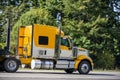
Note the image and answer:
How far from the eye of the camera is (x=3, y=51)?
27.0 meters

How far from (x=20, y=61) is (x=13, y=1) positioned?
120ft

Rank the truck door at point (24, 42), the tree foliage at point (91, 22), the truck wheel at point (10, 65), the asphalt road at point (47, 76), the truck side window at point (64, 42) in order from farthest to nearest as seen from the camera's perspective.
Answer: the tree foliage at point (91, 22)
the truck side window at point (64, 42)
the truck door at point (24, 42)
the truck wheel at point (10, 65)
the asphalt road at point (47, 76)

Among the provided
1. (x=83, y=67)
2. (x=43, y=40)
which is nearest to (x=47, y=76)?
(x=43, y=40)

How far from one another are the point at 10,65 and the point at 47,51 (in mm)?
2784

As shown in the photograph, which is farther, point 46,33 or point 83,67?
point 83,67

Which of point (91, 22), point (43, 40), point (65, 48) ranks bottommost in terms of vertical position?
point (65, 48)

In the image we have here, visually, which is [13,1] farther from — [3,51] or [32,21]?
[3,51]

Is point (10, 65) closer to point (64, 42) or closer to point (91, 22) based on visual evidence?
point (64, 42)

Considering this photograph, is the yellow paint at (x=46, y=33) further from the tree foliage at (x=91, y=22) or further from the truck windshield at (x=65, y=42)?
the tree foliage at (x=91, y=22)

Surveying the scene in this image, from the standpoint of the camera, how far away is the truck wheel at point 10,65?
86.4ft

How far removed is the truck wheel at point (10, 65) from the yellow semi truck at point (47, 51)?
35.6 inches

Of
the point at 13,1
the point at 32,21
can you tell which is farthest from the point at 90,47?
the point at 13,1

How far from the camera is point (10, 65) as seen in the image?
87.0 feet

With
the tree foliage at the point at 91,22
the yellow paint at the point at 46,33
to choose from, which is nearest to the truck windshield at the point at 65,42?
the yellow paint at the point at 46,33
